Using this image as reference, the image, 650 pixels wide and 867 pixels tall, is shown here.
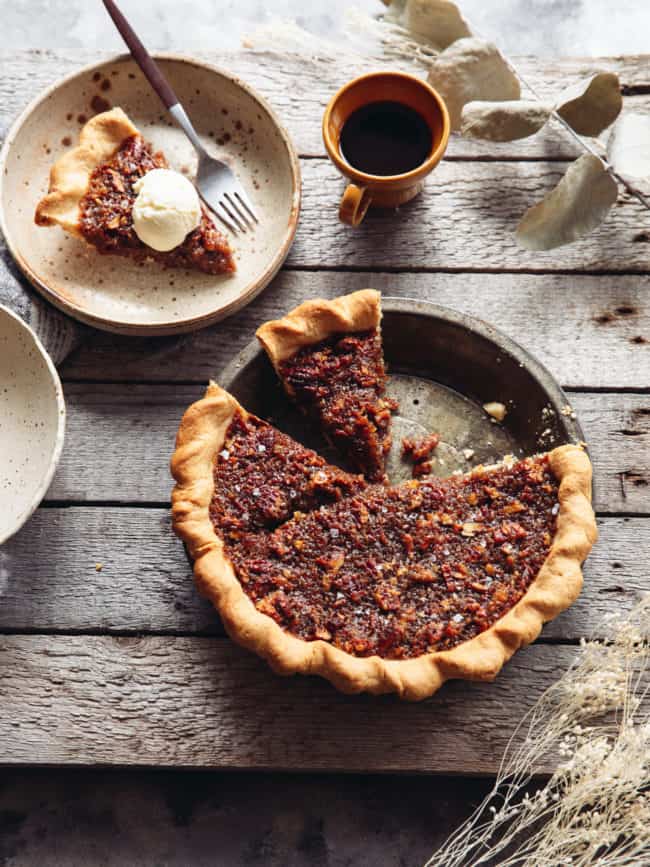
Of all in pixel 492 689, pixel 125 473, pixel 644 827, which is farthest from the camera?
pixel 125 473

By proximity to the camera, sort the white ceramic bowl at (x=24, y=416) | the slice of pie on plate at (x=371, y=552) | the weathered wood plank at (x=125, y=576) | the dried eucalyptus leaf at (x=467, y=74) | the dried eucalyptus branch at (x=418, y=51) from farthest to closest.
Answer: the dried eucalyptus branch at (x=418, y=51)
the dried eucalyptus leaf at (x=467, y=74)
the weathered wood plank at (x=125, y=576)
the white ceramic bowl at (x=24, y=416)
the slice of pie on plate at (x=371, y=552)

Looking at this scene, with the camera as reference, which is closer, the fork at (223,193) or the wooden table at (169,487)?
the wooden table at (169,487)

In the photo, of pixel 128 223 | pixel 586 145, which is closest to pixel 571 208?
pixel 586 145

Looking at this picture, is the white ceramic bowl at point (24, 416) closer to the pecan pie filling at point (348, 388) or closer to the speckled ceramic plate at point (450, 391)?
the speckled ceramic plate at point (450, 391)

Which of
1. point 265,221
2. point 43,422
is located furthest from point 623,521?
point 43,422

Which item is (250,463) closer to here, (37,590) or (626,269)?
(37,590)

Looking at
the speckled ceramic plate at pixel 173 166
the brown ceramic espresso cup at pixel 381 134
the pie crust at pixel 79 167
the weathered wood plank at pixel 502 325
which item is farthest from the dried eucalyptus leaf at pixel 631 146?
the pie crust at pixel 79 167

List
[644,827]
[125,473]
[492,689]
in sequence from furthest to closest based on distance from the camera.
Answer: [125,473] → [492,689] → [644,827]

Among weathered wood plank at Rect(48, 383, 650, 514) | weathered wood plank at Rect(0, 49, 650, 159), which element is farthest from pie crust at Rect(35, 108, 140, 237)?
weathered wood plank at Rect(48, 383, 650, 514)
